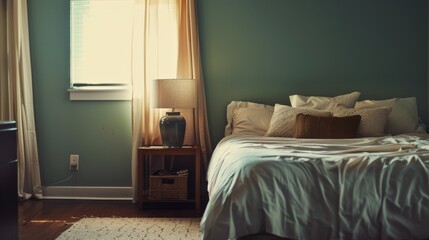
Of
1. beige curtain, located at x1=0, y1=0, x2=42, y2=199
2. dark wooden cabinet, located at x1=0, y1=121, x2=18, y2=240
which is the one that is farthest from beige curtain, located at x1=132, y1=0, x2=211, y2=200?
dark wooden cabinet, located at x1=0, y1=121, x2=18, y2=240

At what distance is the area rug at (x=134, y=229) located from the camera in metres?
2.25

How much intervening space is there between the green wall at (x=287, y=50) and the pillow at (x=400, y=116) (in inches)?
11.9

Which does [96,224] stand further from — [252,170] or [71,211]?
[252,170]

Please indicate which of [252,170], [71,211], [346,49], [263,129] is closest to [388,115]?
[346,49]

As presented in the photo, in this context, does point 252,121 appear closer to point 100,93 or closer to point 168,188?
point 168,188

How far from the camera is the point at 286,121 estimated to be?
8.86 ft

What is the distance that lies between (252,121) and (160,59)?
3.15 ft

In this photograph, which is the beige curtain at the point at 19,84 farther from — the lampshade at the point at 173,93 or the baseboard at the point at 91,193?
the lampshade at the point at 173,93

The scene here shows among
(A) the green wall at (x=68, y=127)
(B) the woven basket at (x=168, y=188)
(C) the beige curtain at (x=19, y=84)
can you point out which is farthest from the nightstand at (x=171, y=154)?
(C) the beige curtain at (x=19, y=84)

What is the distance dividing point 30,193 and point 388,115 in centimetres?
302

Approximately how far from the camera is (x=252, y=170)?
1.37 m

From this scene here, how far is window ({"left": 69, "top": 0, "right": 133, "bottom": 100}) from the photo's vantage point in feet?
10.8

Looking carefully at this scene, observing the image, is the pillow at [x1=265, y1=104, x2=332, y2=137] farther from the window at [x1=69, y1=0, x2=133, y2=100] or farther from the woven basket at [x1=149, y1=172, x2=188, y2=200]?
the window at [x1=69, y1=0, x2=133, y2=100]

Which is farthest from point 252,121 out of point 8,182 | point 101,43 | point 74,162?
point 8,182
